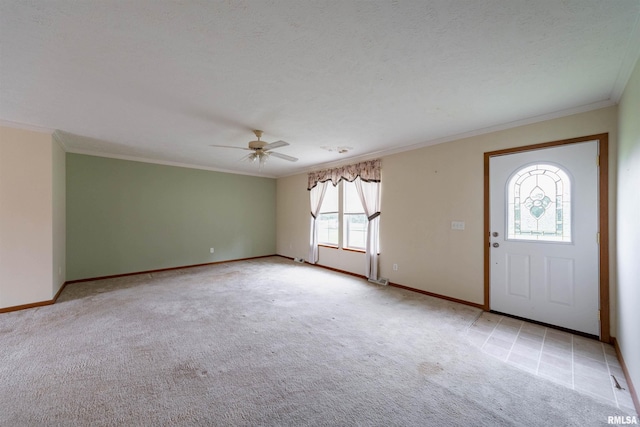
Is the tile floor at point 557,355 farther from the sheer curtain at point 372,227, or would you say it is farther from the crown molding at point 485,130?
the crown molding at point 485,130

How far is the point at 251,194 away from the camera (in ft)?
22.3

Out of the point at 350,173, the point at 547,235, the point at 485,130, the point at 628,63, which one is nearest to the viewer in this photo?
the point at 628,63

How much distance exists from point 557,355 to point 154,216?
6.62 m

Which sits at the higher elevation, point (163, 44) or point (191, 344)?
point (163, 44)

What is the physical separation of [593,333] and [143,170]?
7.37 meters

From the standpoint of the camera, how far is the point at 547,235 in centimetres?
283

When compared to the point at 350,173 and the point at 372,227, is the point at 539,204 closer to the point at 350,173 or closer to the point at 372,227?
the point at 372,227

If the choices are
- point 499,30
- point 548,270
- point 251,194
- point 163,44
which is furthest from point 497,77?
point 251,194

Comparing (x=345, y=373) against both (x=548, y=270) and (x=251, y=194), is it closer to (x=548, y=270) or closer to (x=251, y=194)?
(x=548, y=270)

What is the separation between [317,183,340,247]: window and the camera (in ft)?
18.3

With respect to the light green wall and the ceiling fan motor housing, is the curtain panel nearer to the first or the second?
the ceiling fan motor housing

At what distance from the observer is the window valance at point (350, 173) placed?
181 inches

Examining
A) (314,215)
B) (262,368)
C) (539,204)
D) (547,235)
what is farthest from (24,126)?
(547,235)

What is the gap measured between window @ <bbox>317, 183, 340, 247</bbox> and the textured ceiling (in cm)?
247
